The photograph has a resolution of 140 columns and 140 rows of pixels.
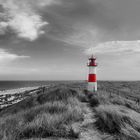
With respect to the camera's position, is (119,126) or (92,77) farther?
(92,77)

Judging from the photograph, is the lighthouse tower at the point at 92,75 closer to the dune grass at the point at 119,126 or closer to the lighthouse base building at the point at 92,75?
the lighthouse base building at the point at 92,75

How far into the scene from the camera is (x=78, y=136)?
2.99 m

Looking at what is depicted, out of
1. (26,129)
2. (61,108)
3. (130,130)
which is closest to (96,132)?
(130,130)

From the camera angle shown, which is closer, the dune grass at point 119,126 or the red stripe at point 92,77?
the dune grass at point 119,126

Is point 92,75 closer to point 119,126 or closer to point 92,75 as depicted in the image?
point 92,75

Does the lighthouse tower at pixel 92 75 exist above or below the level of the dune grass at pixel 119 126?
above

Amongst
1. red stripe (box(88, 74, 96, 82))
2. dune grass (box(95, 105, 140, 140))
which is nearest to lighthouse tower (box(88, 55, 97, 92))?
red stripe (box(88, 74, 96, 82))

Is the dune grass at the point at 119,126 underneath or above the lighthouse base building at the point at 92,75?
underneath

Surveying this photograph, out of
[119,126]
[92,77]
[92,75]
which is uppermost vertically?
[92,75]

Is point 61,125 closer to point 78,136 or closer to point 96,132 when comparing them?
point 78,136

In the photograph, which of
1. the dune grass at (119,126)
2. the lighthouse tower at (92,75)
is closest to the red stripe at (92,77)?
the lighthouse tower at (92,75)

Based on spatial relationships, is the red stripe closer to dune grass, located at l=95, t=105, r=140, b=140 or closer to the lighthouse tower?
the lighthouse tower

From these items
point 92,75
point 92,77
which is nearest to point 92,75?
point 92,75

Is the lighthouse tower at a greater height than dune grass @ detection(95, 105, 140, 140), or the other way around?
the lighthouse tower
